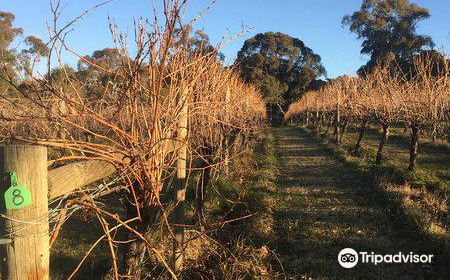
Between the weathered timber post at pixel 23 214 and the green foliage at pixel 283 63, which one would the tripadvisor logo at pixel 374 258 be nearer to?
the weathered timber post at pixel 23 214

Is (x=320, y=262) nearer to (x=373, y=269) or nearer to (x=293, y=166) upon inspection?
(x=373, y=269)

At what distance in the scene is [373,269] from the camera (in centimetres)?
A: 470

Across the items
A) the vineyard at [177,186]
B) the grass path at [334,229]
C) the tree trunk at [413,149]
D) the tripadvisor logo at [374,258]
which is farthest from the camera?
the tree trunk at [413,149]

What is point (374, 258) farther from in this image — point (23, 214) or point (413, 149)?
point (413, 149)

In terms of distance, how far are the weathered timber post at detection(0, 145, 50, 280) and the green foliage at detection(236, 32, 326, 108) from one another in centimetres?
3620

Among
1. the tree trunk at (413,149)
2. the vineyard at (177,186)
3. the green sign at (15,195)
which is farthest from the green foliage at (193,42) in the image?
the tree trunk at (413,149)

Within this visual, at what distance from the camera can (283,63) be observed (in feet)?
137

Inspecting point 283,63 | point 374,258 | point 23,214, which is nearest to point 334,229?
point 374,258

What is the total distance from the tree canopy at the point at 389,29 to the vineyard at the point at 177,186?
90.4 ft

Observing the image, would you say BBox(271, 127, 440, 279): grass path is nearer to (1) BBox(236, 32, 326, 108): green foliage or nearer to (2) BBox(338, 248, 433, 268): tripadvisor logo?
(2) BBox(338, 248, 433, 268): tripadvisor logo

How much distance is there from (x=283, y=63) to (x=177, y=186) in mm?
39373

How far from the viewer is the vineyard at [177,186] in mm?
2232

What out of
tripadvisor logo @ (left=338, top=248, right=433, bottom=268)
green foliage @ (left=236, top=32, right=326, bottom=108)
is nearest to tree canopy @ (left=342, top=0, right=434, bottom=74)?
green foliage @ (left=236, top=32, right=326, bottom=108)

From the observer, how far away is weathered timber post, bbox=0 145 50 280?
1.75 metres
